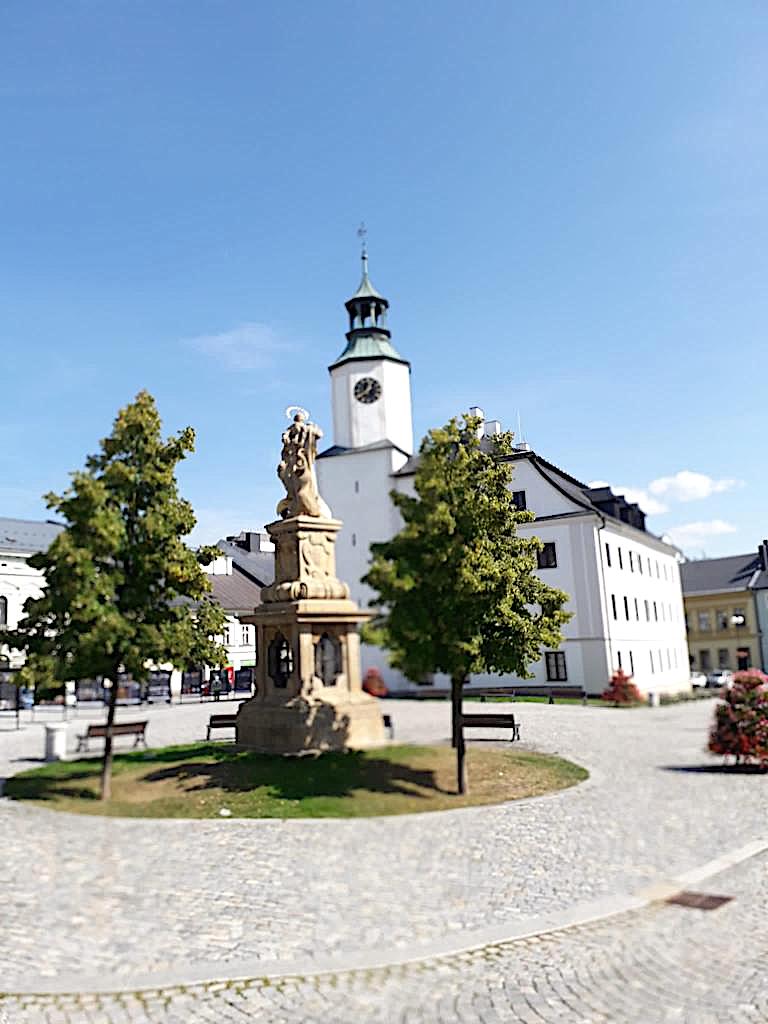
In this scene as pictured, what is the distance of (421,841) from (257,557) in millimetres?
56057

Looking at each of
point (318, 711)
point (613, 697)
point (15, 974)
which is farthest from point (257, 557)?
point (15, 974)

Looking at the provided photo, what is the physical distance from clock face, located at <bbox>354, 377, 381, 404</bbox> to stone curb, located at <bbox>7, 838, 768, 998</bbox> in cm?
4338

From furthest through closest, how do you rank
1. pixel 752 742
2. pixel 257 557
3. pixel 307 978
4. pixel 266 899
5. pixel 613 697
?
pixel 257 557
pixel 613 697
pixel 752 742
pixel 266 899
pixel 307 978

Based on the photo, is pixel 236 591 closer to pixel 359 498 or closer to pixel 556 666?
pixel 359 498

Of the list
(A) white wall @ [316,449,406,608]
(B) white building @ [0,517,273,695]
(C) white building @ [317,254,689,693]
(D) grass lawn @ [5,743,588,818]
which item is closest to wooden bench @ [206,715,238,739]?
(D) grass lawn @ [5,743,588,818]

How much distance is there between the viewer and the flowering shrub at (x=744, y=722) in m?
18.2

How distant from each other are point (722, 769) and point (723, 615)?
59.1 meters

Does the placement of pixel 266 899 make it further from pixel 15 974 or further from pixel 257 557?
pixel 257 557

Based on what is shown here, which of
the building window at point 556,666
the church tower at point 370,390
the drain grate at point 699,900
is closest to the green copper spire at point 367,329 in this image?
the church tower at point 370,390

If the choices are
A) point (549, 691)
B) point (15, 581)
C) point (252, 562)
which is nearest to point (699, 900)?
point (549, 691)

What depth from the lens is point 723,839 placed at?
1259cm

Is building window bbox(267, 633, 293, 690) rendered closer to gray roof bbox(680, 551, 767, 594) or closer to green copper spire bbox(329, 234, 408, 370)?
green copper spire bbox(329, 234, 408, 370)

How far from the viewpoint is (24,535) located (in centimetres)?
5428

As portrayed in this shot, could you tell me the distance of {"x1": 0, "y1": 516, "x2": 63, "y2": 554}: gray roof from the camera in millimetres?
52562
